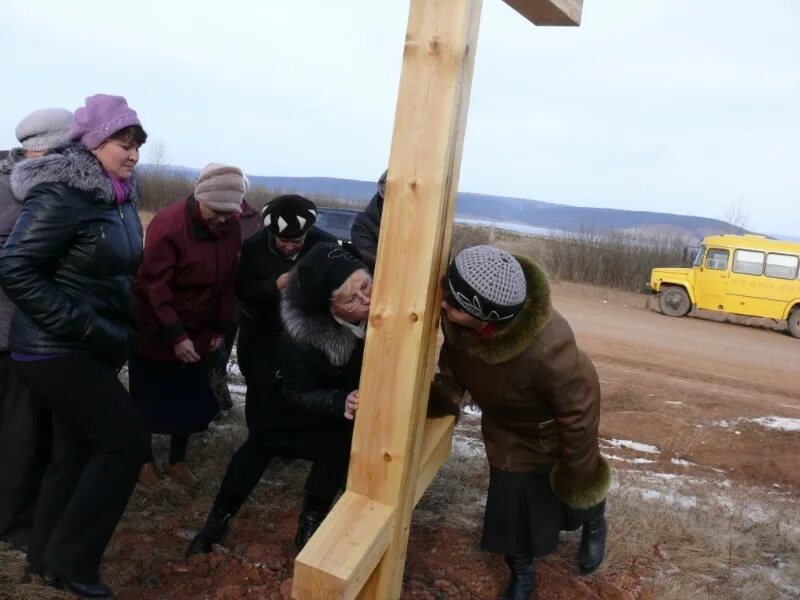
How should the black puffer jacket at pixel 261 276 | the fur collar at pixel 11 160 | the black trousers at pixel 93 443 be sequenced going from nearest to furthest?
the black trousers at pixel 93 443
the fur collar at pixel 11 160
the black puffer jacket at pixel 261 276

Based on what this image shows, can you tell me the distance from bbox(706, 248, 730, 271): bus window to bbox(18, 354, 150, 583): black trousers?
14.4 m

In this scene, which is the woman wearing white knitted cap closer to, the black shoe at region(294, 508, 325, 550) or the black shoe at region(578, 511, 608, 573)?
the black shoe at region(294, 508, 325, 550)

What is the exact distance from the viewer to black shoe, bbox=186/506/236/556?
10.2ft

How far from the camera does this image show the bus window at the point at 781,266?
46.6 feet

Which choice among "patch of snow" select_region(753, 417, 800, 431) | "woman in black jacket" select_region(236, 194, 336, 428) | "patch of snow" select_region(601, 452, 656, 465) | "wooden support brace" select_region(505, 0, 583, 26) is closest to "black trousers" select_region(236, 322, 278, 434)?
"woman in black jacket" select_region(236, 194, 336, 428)

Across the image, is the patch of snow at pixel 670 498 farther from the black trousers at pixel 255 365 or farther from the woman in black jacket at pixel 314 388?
the black trousers at pixel 255 365

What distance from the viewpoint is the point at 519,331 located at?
8.08 feet

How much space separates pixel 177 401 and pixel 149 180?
29028 millimetres

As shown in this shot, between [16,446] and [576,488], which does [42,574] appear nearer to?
[16,446]

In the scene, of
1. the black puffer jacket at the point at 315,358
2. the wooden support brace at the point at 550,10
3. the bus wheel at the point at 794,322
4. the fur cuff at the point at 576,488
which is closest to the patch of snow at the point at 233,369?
the black puffer jacket at the point at 315,358

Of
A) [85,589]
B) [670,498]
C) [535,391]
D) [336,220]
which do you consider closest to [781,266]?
[336,220]

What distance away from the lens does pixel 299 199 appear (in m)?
3.61

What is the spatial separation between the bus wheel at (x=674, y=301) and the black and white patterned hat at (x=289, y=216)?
45.1 feet

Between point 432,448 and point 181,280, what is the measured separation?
5.59 feet
